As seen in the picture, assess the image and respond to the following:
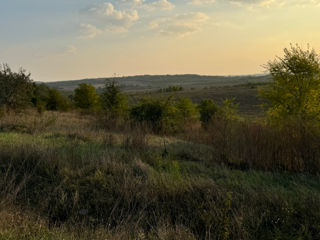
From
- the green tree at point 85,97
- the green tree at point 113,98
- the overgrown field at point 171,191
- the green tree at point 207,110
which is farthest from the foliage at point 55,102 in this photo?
the overgrown field at point 171,191

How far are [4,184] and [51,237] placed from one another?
2.72 meters

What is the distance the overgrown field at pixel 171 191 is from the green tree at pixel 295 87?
A: 4.96 m

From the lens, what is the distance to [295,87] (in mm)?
12633

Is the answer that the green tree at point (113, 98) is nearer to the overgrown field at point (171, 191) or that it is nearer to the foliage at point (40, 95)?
the foliage at point (40, 95)

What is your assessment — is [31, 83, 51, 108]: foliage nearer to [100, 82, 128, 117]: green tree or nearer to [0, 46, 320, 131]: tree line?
[0, 46, 320, 131]: tree line

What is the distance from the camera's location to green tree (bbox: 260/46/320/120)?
1222cm

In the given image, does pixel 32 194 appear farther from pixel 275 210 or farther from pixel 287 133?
pixel 287 133

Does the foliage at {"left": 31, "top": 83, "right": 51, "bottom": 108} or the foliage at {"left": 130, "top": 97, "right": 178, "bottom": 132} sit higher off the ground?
the foliage at {"left": 31, "top": 83, "right": 51, "bottom": 108}

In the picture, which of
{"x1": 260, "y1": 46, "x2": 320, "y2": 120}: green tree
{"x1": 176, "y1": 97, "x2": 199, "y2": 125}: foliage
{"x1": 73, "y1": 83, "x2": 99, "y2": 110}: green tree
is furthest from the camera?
{"x1": 73, "y1": 83, "x2": 99, "y2": 110}: green tree

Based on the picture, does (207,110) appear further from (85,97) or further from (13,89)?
(85,97)

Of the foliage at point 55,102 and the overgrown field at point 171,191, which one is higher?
the foliage at point 55,102

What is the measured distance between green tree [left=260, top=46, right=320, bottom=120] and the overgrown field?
4.96 metres

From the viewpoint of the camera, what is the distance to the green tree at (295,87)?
1222 centimetres

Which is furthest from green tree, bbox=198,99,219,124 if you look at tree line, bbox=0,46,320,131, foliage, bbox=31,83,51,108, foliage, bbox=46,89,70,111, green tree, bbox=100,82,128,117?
foliage, bbox=46,89,70,111
